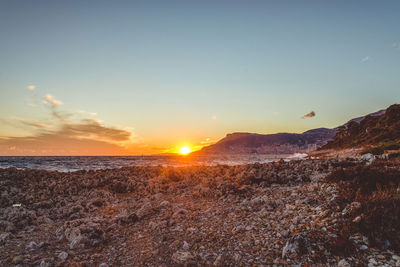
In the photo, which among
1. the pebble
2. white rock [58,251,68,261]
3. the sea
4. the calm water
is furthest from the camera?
the calm water

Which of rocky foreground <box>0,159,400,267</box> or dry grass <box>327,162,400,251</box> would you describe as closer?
dry grass <box>327,162,400,251</box>

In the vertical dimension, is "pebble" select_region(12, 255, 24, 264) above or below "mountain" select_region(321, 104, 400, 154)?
below

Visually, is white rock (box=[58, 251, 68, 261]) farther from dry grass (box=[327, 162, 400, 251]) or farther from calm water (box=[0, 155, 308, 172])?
calm water (box=[0, 155, 308, 172])

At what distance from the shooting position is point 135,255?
20.1 feet

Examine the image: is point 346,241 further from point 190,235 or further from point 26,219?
point 26,219

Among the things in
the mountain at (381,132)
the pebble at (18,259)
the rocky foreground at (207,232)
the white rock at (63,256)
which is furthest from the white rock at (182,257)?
the mountain at (381,132)

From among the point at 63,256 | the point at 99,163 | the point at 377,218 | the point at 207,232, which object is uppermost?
the point at 377,218

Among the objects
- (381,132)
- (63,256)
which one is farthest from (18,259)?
(381,132)

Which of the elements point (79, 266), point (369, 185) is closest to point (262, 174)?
point (369, 185)

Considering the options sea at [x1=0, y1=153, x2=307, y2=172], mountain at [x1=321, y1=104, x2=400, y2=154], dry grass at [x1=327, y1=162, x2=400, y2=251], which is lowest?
sea at [x1=0, y1=153, x2=307, y2=172]

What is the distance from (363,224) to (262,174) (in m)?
8.50

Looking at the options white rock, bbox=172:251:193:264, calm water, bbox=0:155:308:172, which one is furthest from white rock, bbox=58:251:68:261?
calm water, bbox=0:155:308:172

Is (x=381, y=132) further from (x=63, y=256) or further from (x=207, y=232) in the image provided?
(x=63, y=256)

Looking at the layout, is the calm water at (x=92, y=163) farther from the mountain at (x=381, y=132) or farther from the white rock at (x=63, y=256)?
the white rock at (x=63, y=256)
